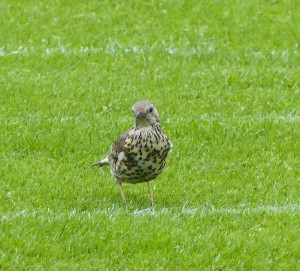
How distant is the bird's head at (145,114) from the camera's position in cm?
1034

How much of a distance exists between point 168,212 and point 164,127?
3.01m

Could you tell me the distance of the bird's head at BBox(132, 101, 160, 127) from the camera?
33.9ft

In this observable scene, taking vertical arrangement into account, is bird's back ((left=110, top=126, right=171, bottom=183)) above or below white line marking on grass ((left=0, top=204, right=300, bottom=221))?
above

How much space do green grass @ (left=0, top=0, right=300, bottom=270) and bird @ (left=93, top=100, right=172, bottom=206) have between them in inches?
14.8

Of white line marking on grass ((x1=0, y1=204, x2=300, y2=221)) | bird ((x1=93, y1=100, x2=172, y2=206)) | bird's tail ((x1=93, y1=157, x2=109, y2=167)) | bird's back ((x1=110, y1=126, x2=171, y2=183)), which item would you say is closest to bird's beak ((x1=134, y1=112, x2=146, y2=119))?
bird ((x1=93, y1=100, x2=172, y2=206))

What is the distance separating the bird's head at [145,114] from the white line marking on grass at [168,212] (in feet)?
2.73

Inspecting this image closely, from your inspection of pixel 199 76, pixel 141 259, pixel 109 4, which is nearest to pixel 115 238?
pixel 141 259

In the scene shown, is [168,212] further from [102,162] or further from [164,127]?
[164,127]

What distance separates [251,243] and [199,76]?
5.94 m

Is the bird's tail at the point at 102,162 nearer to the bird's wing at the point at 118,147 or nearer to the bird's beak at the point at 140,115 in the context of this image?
the bird's wing at the point at 118,147

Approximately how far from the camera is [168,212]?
1055 centimetres

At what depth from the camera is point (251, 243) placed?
32.1ft

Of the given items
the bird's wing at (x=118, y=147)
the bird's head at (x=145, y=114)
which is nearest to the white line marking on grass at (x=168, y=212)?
the bird's wing at (x=118, y=147)

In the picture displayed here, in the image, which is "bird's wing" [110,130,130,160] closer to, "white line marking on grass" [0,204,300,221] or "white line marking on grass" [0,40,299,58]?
"white line marking on grass" [0,204,300,221]
